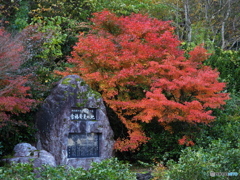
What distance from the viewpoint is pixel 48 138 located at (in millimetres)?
8844

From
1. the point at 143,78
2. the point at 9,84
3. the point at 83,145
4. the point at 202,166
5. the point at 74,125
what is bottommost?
the point at 83,145

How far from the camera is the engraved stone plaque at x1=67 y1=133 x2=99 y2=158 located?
9.03 m

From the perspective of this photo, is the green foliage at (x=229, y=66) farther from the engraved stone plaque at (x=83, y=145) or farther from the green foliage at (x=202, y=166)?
the green foliage at (x=202, y=166)

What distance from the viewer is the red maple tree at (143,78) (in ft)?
28.7

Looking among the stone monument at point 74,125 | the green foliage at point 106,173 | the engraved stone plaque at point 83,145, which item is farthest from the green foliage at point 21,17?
the green foliage at point 106,173

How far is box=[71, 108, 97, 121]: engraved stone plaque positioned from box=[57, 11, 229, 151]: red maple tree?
1.91ft

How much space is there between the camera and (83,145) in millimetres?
9180

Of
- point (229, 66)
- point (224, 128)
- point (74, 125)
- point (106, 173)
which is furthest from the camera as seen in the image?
point (229, 66)

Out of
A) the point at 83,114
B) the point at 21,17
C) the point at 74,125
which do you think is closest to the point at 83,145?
the point at 74,125

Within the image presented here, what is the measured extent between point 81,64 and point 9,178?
5.51 meters

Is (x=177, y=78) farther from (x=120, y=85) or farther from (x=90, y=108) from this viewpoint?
(x=90, y=108)

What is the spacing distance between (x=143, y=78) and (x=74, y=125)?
234cm

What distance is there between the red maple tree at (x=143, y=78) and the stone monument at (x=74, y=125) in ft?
1.34

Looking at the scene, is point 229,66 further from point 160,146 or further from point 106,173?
point 106,173
